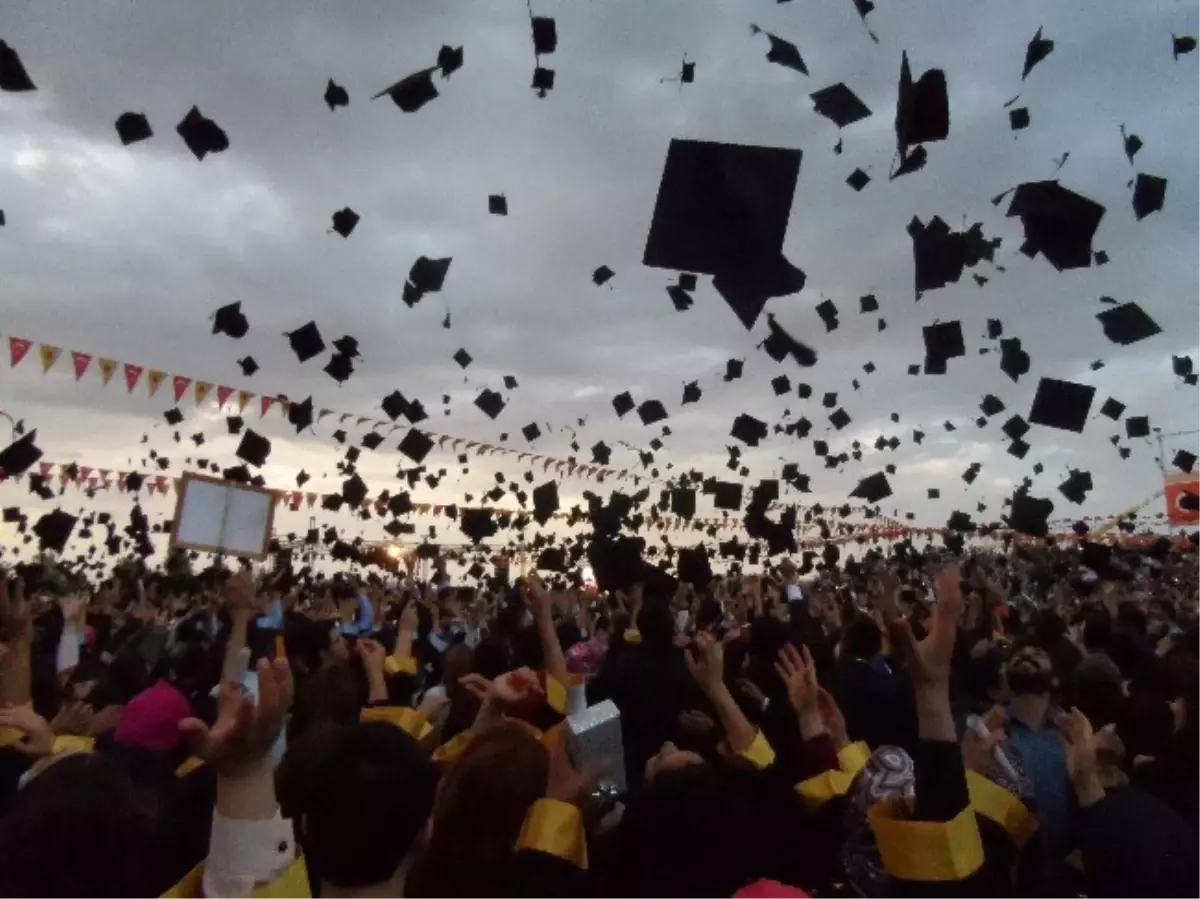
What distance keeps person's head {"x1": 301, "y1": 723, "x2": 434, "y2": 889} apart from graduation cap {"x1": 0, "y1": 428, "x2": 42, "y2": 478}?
24.3 ft

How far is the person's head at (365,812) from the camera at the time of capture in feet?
5.33

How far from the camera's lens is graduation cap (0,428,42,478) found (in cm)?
773

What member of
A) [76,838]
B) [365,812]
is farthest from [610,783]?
[76,838]

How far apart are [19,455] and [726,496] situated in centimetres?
709

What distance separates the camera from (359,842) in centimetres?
162

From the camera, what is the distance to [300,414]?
575 inches

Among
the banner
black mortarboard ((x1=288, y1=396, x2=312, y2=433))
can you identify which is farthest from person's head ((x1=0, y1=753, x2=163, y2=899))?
the banner

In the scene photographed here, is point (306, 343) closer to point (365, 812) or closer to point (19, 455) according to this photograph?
point (19, 455)

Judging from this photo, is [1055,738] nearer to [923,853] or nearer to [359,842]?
[923,853]

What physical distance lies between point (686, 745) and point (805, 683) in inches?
52.4

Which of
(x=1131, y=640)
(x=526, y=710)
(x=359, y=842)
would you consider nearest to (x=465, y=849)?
(x=359, y=842)

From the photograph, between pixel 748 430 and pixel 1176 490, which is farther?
pixel 1176 490

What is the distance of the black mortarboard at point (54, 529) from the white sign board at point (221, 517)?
1379mm

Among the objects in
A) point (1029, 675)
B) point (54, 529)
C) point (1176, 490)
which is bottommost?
point (1029, 675)
